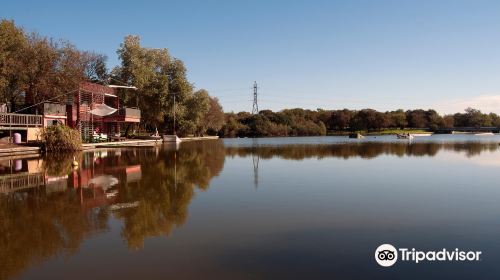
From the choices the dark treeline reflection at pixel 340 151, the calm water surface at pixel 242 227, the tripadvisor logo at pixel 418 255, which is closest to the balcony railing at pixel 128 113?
the dark treeline reflection at pixel 340 151

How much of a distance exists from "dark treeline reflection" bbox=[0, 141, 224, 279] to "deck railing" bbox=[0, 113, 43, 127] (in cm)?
1592

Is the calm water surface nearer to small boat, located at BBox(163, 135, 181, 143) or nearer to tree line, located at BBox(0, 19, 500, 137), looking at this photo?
tree line, located at BBox(0, 19, 500, 137)

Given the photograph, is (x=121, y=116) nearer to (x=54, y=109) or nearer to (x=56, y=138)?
(x=54, y=109)

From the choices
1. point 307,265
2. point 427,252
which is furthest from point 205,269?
point 427,252

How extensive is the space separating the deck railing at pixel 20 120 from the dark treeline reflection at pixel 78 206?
15.9 metres

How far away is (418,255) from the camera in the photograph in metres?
7.11

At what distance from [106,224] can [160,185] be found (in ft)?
20.3

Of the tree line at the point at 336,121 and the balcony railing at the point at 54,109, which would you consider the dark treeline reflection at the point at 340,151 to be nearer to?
the balcony railing at the point at 54,109

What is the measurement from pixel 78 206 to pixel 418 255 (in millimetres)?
8698

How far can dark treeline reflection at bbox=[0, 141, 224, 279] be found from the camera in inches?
313

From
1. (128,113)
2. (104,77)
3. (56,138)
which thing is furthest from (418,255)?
(104,77)

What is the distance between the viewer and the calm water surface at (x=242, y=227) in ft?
21.5

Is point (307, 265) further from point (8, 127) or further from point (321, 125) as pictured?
point (321, 125)

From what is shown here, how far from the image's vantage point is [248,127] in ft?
366
